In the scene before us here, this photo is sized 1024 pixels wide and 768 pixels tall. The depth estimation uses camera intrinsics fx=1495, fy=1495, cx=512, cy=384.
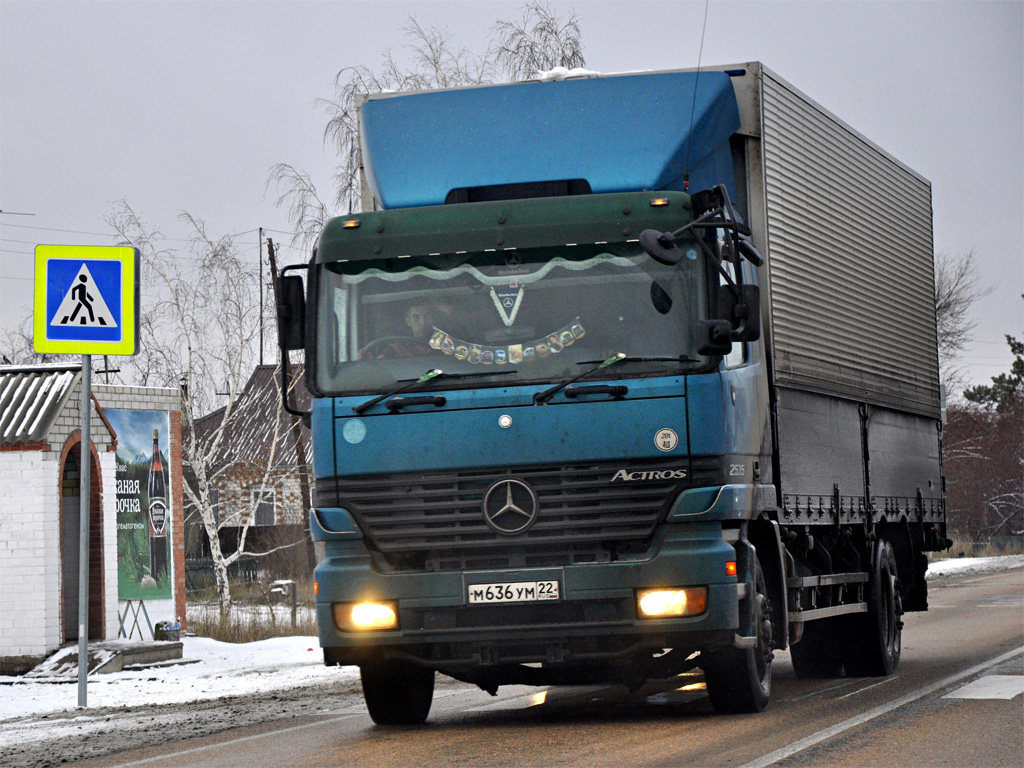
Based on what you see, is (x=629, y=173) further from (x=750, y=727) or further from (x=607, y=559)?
(x=750, y=727)

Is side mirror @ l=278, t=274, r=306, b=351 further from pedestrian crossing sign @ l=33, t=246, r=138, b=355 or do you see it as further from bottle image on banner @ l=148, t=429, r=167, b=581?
bottle image on banner @ l=148, t=429, r=167, b=581

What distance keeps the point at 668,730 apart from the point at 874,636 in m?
4.66

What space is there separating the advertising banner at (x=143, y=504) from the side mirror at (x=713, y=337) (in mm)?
12353

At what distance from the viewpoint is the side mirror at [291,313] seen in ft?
30.2

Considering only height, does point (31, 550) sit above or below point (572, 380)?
below

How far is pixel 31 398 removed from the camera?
57.2 feet

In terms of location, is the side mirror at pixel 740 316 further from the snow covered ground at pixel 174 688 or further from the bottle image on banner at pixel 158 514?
the bottle image on banner at pixel 158 514

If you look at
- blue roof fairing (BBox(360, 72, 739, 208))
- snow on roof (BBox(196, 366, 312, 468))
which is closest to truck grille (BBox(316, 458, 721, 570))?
blue roof fairing (BBox(360, 72, 739, 208))

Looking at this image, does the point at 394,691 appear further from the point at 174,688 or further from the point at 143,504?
the point at 143,504

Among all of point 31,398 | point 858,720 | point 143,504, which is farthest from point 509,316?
point 143,504

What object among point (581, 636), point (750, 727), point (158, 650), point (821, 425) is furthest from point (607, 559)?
point (158, 650)

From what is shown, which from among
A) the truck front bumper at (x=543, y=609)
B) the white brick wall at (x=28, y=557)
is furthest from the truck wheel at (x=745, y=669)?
the white brick wall at (x=28, y=557)

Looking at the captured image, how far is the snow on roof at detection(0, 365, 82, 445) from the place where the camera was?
16859 millimetres

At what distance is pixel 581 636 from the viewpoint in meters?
8.73
